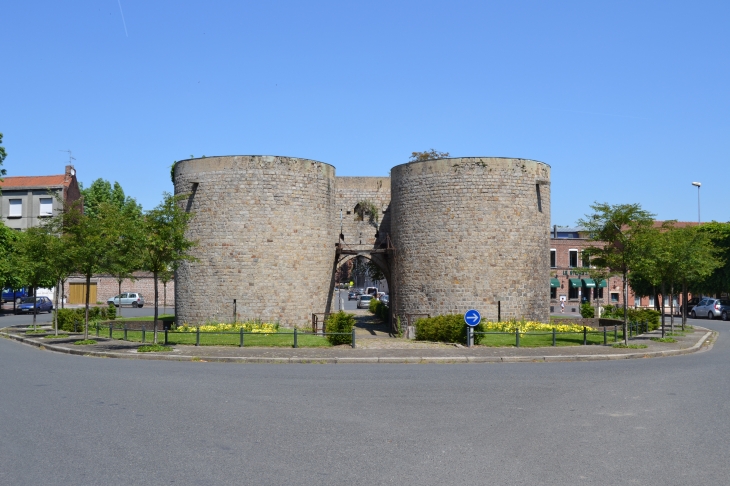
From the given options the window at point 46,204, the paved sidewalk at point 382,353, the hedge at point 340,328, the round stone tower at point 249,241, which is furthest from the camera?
the window at point 46,204

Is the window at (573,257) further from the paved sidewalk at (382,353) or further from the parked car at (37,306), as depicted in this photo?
the parked car at (37,306)

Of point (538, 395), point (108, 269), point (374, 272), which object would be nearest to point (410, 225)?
point (374, 272)

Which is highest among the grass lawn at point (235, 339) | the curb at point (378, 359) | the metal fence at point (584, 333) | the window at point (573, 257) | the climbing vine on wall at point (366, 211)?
the climbing vine on wall at point (366, 211)

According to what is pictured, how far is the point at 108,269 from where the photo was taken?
23.6m

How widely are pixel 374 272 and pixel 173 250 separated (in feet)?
62.6

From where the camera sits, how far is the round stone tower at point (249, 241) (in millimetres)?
28438

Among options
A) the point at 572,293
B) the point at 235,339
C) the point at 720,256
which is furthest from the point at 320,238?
the point at 572,293

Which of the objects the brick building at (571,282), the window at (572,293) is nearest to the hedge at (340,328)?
the brick building at (571,282)

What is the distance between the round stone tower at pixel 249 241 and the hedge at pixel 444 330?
612 centimetres

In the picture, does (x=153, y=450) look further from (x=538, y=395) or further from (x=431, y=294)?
(x=431, y=294)

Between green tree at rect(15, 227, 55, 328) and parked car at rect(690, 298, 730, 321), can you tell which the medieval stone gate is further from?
parked car at rect(690, 298, 730, 321)

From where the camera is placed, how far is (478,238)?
28.8m

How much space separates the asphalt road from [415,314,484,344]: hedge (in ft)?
24.1

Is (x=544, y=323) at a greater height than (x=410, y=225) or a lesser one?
lesser
